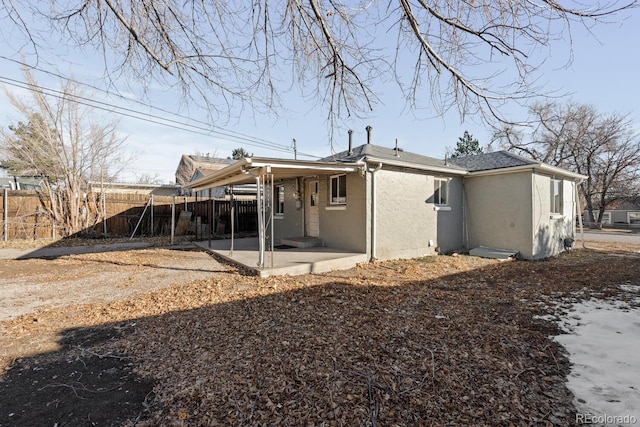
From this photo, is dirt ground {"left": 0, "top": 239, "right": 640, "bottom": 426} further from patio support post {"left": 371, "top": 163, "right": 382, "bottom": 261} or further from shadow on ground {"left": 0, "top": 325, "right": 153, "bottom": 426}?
patio support post {"left": 371, "top": 163, "right": 382, "bottom": 261}

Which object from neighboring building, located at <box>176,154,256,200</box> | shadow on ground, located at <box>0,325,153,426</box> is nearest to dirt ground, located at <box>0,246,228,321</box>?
shadow on ground, located at <box>0,325,153,426</box>

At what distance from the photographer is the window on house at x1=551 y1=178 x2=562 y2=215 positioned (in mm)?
10688

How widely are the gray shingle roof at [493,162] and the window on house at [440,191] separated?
1.17 meters

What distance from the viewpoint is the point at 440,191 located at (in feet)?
34.5

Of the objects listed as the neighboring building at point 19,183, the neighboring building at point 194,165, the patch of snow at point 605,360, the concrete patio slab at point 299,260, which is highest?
the neighboring building at point 194,165

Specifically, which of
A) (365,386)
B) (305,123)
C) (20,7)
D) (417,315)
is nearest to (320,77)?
(305,123)

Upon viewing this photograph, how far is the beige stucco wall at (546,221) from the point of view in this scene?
9469 millimetres

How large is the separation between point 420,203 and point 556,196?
18.2 ft

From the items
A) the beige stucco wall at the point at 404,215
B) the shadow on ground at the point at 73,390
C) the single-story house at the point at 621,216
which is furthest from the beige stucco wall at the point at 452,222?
the single-story house at the point at 621,216

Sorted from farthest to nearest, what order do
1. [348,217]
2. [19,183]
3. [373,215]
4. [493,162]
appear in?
1. [19,183]
2. [493,162]
3. [348,217]
4. [373,215]

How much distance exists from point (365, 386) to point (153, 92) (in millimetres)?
3737

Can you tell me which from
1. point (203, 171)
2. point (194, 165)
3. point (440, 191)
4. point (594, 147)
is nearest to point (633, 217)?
point (594, 147)

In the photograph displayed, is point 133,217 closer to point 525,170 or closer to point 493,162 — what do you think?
point 493,162

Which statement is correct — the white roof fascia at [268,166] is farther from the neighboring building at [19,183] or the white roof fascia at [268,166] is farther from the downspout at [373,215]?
the neighboring building at [19,183]
